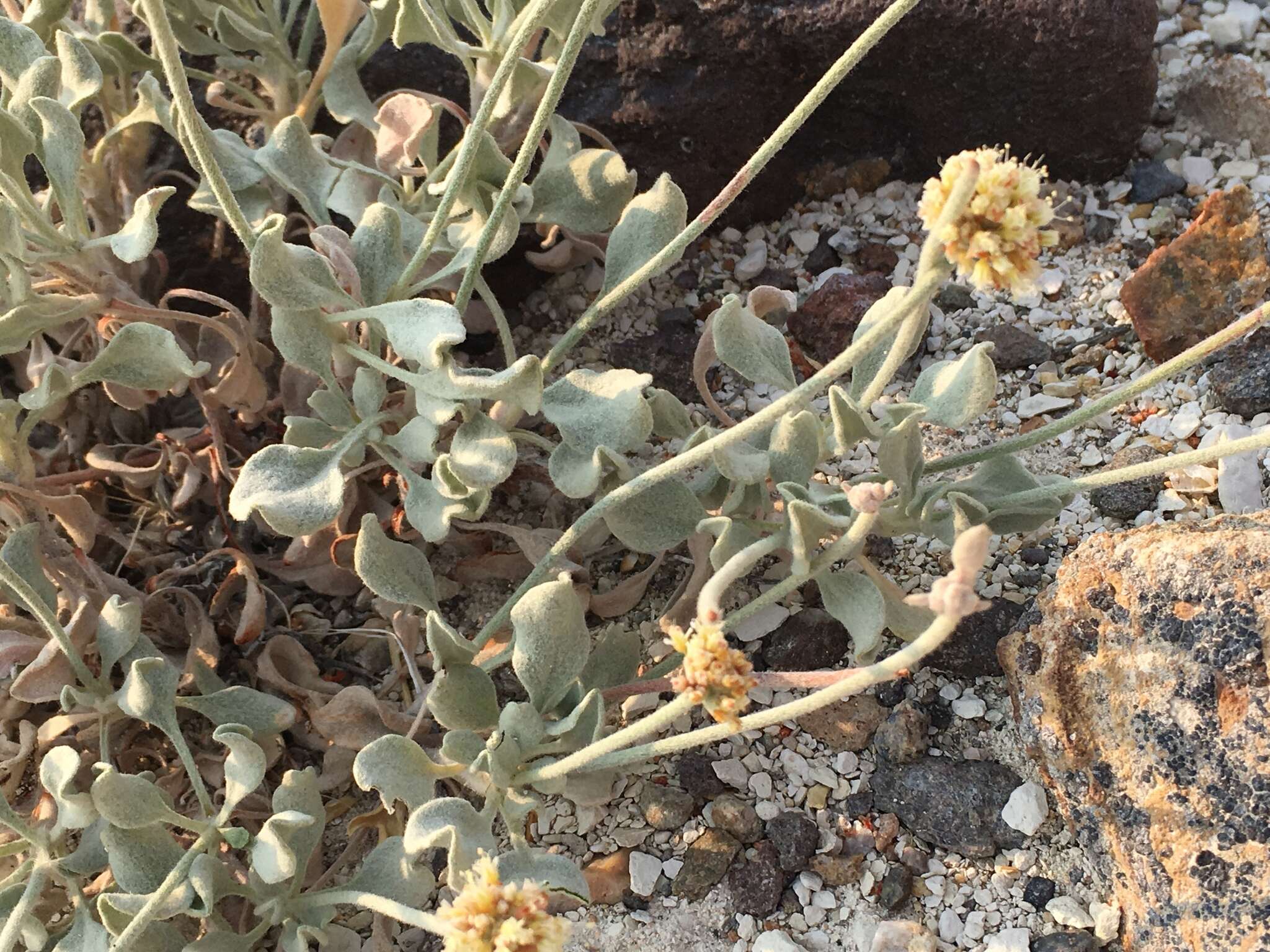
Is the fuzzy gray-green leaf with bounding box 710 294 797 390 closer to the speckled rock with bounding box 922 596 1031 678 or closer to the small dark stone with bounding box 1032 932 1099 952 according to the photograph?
the speckled rock with bounding box 922 596 1031 678

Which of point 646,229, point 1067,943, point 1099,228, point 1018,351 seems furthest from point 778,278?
point 1067,943

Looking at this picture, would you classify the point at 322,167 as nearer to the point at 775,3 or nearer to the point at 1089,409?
the point at 775,3

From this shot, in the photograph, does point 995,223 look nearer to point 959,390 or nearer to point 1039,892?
point 959,390

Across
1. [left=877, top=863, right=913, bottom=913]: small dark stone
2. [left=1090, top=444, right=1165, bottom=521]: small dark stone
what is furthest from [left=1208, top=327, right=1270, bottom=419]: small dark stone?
[left=877, top=863, right=913, bottom=913]: small dark stone

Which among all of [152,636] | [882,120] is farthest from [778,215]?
[152,636]

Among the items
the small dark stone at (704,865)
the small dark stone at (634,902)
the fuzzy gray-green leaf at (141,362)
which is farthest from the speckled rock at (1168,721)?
the fuzzy gray-green leaf at (141,362)

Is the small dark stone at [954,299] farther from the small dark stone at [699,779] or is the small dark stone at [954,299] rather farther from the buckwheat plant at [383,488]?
the small dark stone at [699,779]
